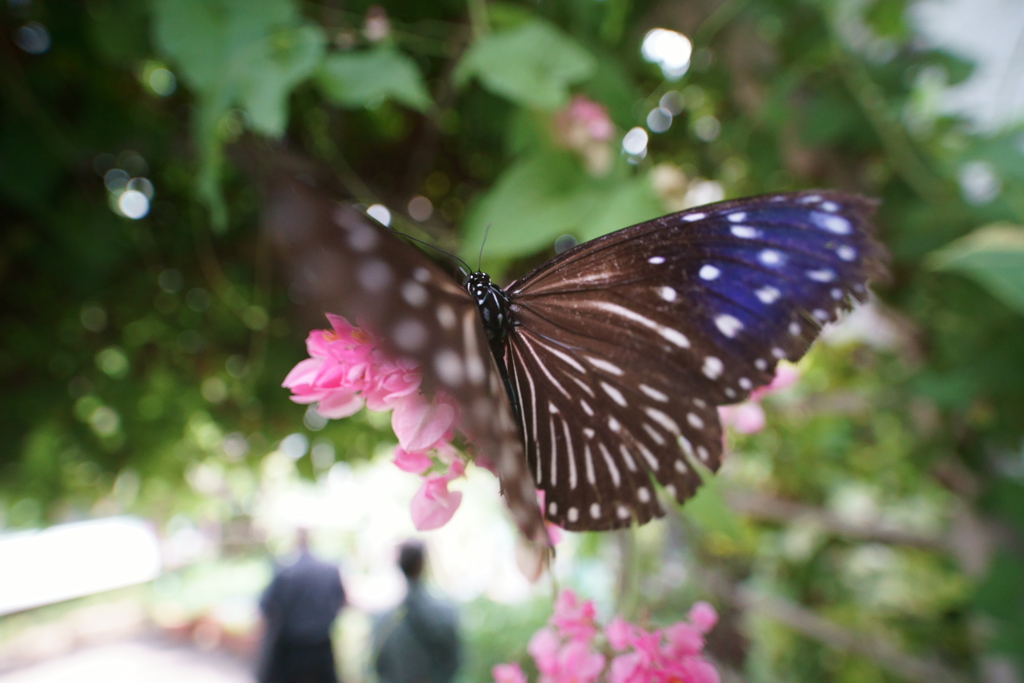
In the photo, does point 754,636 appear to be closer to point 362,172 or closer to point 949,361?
point 949,361

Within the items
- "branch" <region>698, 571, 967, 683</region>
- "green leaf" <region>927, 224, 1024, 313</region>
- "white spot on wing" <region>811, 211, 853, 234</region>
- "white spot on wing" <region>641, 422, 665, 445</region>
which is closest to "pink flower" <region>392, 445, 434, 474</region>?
"white spot on wing" <region>641, 422, 665, 445</region>

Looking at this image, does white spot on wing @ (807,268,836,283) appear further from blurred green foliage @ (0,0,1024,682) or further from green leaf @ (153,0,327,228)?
green leaf @ (153,0,327,228)

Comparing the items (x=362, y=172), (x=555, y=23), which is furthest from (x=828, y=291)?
(x=362, y=172)

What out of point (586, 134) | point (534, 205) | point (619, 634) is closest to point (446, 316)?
point (619, 634)

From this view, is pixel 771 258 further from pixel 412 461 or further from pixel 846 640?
pixel 846 640

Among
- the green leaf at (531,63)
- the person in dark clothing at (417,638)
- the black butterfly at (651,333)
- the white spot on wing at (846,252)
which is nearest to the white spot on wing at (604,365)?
the black butterfly at (651,333)

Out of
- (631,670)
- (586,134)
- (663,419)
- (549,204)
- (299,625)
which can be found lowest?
(631,670)

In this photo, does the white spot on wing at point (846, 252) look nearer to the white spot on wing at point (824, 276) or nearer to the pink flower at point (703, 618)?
the white spot on wing at point (824, 276)
